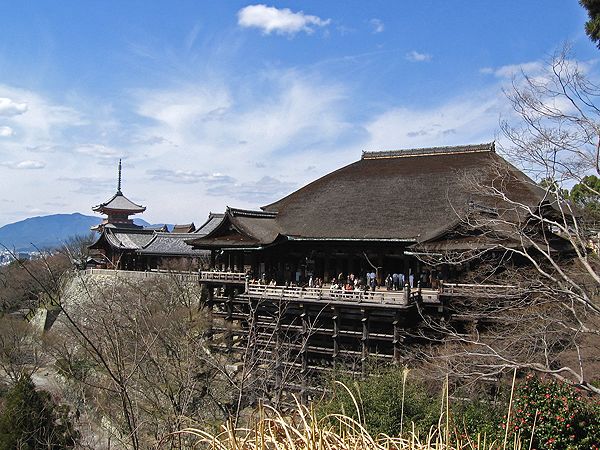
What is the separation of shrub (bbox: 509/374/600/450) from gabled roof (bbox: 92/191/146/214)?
45.2m

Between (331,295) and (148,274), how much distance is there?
13710 mm

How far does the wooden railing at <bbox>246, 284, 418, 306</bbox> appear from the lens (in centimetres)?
1733

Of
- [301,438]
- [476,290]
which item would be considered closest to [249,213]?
[476,290]

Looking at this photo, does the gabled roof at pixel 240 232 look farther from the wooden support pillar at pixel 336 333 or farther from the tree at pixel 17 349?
the tree at pixel 17 349

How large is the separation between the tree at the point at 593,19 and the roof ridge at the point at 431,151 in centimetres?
1095

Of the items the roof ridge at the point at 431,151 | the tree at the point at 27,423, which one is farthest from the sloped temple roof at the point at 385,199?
the tree at the point at 27,423

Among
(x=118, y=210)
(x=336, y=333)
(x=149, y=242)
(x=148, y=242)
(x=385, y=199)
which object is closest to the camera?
(x=336, y=333)

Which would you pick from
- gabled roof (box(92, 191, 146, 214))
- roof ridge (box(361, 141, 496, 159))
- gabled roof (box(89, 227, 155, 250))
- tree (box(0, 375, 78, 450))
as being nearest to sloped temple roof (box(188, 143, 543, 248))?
roof ridge (box(361, 141, 496, 159))

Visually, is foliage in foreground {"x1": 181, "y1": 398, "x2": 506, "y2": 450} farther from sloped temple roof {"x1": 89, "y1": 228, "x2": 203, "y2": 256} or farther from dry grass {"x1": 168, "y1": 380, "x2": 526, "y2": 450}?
sloped temple roof {"x1": 89, "y1": 228, "x2": 203, "y2": 256}

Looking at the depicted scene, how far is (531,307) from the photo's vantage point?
1334 centimetres

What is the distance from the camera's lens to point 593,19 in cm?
1158

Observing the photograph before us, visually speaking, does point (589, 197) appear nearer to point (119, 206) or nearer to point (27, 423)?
point (27, 423)

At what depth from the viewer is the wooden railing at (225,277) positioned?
21578 mm

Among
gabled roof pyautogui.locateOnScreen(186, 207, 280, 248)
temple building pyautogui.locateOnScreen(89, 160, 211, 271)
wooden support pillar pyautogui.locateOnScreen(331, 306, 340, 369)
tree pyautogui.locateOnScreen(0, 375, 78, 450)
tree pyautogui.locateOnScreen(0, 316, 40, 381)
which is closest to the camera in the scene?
tree pyautogui.locateOnScreen(0, 375, 78, 450)
